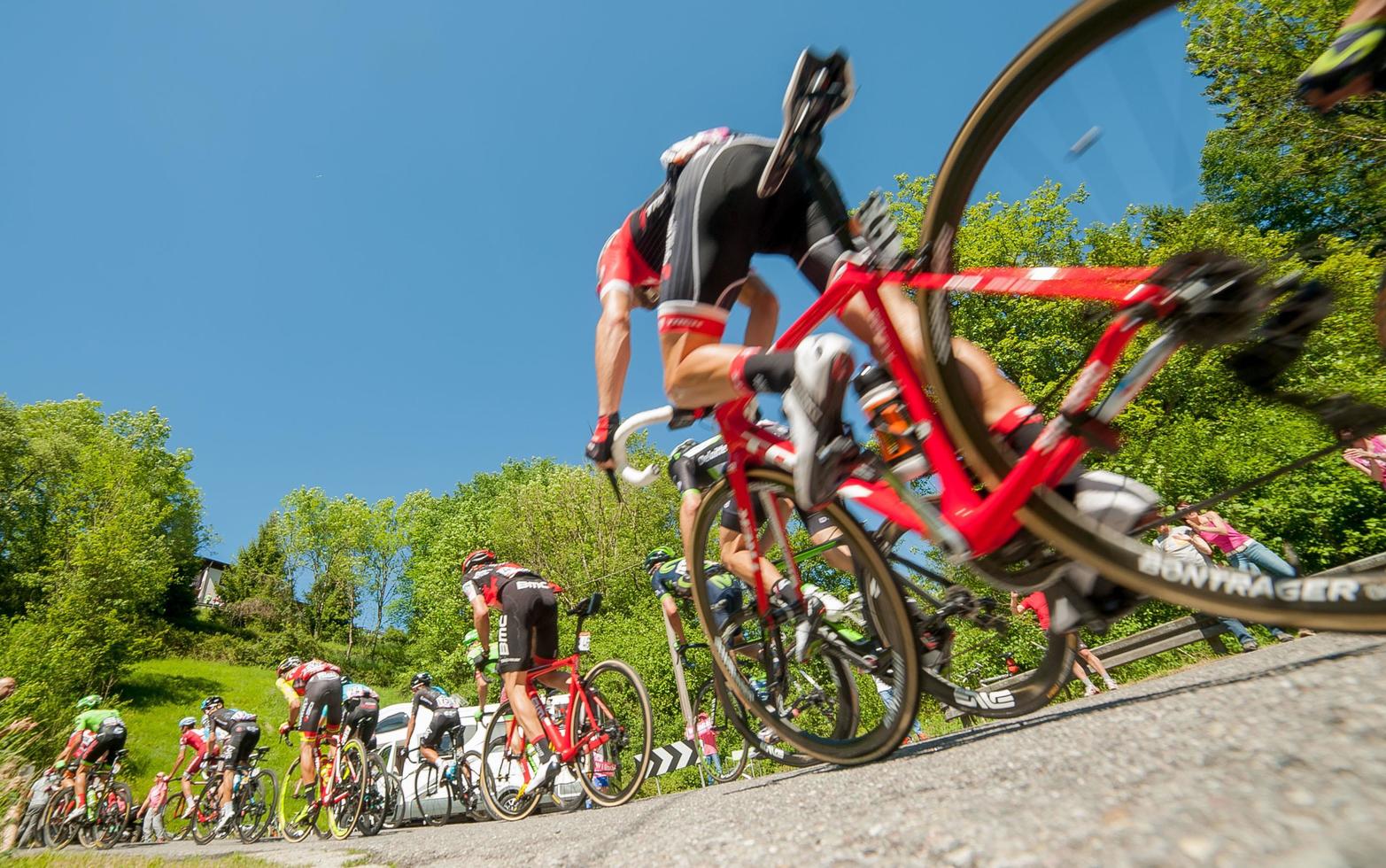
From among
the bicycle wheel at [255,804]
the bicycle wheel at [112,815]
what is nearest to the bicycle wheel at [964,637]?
the bicycle wheel at [255,804]

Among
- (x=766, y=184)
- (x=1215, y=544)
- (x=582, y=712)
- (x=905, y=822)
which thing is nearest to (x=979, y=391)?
(x=766, y=184)

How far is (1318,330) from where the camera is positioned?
133 cm

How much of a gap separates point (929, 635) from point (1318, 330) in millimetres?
1737

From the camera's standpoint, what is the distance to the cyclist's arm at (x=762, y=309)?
112 inches

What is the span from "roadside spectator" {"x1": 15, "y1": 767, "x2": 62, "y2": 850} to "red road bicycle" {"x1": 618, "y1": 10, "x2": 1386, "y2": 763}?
16157mm

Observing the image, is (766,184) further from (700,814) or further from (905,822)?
(700,814)

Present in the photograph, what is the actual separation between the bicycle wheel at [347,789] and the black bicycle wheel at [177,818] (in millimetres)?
5834

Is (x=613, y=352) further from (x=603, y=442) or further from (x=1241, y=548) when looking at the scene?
(x=1241, y=548)

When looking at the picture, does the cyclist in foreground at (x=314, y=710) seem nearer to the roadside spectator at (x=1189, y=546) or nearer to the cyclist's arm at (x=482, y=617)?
the cyclist's arm at (x=482, y=617)

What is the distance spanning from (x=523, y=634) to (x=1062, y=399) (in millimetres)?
4978

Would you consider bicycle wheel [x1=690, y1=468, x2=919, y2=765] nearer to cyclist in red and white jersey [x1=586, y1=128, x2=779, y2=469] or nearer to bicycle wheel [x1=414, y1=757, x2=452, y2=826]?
cyclist in red and white jersey [x1=586, y1=128, x2=779, y2=469]

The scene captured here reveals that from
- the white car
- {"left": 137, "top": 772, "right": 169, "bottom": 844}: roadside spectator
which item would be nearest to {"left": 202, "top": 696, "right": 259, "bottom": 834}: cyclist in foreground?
{"left": 137, "top": 772, "right": 169, "bottom": 844}: roadside spectator

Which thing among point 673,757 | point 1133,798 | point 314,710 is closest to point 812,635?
point 1133,798

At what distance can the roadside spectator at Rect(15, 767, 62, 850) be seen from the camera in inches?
449
